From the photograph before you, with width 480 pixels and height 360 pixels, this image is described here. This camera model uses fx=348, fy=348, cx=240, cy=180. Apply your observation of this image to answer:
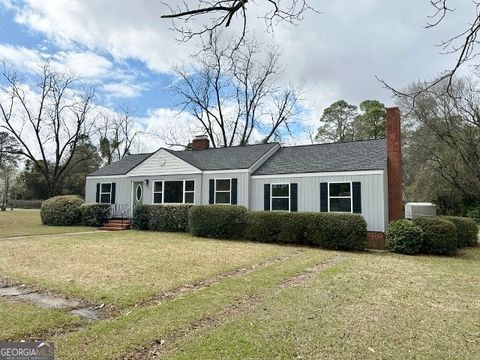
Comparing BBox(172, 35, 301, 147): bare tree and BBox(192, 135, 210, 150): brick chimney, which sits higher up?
BBox(172, 35, 301, 147): bare tree

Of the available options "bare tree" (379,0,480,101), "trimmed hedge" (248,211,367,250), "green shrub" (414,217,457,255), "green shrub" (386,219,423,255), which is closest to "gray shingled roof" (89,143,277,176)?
"trimmed hedge" (248,211,367,250)

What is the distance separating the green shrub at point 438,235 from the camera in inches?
463

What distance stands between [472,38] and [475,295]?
526 cm

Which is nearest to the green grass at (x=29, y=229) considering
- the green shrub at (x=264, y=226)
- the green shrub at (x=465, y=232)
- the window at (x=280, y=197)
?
the green shrub at (x=264, y=226)

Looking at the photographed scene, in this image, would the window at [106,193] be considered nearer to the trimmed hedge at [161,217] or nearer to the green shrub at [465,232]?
the trimmed hedge at [161,217]

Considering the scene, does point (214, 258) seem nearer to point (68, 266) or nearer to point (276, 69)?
point (68, 266)

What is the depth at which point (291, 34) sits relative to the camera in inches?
207

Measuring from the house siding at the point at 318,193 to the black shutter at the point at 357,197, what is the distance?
4.8 inches

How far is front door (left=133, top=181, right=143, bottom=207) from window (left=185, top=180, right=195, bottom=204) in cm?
332

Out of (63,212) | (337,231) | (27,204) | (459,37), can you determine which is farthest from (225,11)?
(27,204)

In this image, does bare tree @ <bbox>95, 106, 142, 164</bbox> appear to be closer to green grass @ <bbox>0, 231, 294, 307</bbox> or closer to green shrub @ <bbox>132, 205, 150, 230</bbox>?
green shrub @ <bbox>132, 205, 150, 230</bbox>

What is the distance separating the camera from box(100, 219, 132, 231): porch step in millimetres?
18880

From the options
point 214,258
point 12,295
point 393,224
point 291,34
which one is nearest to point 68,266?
point 12,295

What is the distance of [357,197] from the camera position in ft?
46.8
